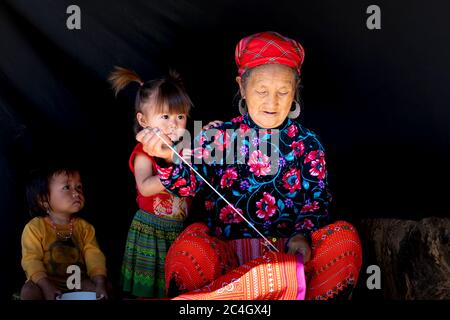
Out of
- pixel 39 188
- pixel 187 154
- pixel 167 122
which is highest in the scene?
pixel 167 122

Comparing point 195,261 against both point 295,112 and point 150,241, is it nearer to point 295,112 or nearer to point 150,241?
point 150,241

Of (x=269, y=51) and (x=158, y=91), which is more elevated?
(x=269, y=51)

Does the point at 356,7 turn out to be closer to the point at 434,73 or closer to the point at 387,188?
the point at 434,73

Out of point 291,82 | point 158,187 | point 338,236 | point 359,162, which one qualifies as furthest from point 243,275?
point 359,162

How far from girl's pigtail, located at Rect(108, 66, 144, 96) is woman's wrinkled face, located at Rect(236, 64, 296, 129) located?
1.86 feet

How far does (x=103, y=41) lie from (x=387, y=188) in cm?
167

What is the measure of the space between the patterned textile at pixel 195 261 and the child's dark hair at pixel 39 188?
2.32 ft

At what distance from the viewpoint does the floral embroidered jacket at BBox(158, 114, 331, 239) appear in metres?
3.04

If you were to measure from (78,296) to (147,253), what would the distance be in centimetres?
40

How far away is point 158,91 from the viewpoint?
3.17 m

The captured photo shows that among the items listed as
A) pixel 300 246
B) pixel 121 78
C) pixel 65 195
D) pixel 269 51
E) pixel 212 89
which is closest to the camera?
pixel 300 246

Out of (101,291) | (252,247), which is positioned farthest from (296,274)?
(101,291)

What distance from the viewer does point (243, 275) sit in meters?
2.63

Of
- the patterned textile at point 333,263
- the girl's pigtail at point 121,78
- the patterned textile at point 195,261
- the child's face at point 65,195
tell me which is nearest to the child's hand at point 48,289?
the child's face at point 65,195
